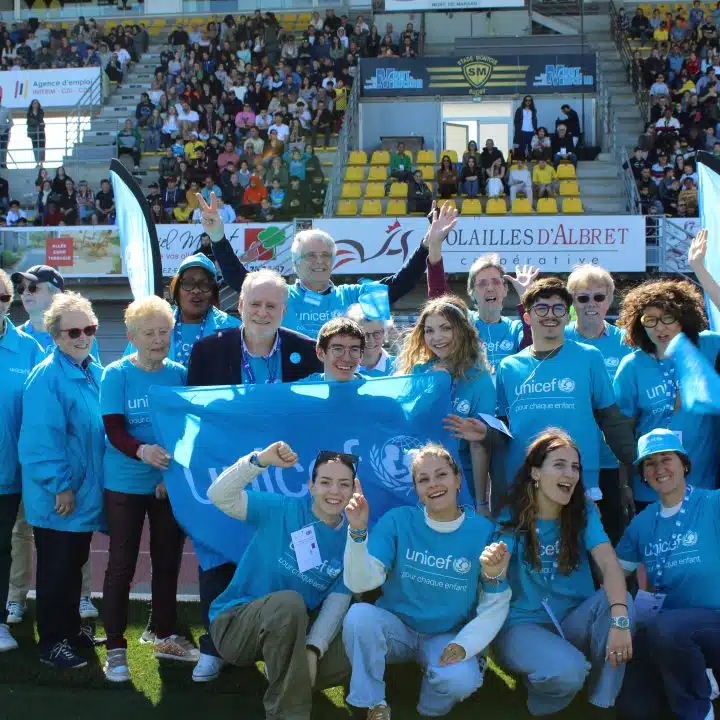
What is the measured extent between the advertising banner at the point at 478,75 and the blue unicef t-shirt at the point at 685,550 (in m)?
20.3

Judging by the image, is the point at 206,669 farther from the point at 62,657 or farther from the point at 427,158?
the point at 427,158

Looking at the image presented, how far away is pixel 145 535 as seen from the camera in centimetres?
709

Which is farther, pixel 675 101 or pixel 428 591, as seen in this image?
pixel 675 101

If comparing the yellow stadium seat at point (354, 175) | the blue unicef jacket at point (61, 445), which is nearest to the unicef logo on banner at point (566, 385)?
the blue unicef jacket at point (61, 445)

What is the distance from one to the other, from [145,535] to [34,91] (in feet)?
71.1

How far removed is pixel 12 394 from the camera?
507 cm

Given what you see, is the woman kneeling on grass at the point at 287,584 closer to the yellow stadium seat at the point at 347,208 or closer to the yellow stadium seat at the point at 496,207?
the yellow stadium seat at the point at 496,207

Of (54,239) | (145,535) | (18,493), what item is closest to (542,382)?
(18,493)

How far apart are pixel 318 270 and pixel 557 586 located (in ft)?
7.14

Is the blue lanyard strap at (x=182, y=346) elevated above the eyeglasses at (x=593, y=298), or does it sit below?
below

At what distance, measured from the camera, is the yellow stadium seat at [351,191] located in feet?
65.9

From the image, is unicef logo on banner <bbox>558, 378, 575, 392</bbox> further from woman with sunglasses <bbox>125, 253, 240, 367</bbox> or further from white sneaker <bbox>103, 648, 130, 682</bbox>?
white sneaker <bbox>103, 648, 130, 682</bbox>

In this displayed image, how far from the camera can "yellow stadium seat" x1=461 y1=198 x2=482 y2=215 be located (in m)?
18.0

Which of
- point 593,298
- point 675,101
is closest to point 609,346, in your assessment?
point 593,298
